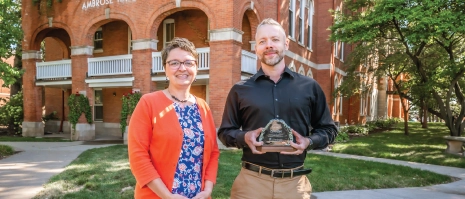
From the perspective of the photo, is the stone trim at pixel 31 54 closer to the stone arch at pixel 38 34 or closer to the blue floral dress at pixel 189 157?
the stone arch at pixel 38 34

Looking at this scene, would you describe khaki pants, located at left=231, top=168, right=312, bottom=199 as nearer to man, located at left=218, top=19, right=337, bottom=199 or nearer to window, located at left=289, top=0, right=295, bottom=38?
man, located at left=218, top=19, right=337, bottom=199

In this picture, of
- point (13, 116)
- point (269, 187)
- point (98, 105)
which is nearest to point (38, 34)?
point (98, 105)

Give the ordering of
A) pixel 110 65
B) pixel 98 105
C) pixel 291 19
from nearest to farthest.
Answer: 1. pixel 110 65
2. pixel 291 19
3. pixel 98 105

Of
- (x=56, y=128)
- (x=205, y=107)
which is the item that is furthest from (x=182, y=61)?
(x=56, y=128)

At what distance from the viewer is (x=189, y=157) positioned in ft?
8.45

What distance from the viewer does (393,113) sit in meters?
52.9

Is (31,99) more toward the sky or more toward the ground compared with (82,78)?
more toward the ground

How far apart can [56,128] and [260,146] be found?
2325 cm

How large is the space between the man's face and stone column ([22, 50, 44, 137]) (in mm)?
19586

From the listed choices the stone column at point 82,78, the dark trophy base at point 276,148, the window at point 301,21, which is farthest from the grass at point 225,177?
the window at point 301,21

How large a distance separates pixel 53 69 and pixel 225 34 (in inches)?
425

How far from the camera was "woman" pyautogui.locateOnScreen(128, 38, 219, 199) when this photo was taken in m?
2.44

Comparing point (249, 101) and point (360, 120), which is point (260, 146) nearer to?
point (249, 101)

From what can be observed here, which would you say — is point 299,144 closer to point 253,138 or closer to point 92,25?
point 253,138
